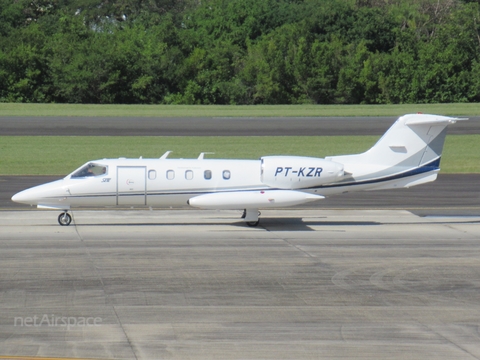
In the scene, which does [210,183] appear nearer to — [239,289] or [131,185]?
[131,185]

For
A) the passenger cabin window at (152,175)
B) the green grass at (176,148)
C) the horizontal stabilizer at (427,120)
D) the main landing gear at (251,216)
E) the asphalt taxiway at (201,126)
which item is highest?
the horizontal stabilizer at (427,120)

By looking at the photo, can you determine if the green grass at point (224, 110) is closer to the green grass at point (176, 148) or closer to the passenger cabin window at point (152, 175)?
the green grass at point (176, 148)

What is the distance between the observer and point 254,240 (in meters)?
20.6

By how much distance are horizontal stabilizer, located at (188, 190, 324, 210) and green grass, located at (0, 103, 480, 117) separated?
40.9 metres

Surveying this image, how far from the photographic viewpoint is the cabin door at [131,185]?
22.5 m

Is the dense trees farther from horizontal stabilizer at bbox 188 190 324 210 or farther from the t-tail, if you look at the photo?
horizontal stabilizer at bbox 188 190 324 210

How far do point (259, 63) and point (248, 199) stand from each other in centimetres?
5899

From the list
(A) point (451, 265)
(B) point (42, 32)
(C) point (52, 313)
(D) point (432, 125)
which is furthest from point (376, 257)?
(B) point (42, 32)

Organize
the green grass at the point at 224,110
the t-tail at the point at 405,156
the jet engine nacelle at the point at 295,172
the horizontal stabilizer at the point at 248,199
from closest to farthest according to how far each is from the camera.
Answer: the horizontal stabilizer at the point at 248,199 < the jet engine nacelle at the point at 295,172 < the t-tail at the point at 405,156 < the green grass at the point at 224,110

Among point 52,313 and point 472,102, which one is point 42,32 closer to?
point 472,102

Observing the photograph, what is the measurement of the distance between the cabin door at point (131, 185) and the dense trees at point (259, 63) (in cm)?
5560

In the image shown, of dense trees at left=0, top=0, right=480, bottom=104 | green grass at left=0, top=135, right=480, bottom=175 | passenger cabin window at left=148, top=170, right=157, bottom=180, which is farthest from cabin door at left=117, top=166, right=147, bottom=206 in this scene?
dense trees at left=0, top=0, right=480, bottom=104

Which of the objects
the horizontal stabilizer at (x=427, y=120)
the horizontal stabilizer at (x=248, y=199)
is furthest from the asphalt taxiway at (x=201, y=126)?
the horizontal stabilizer at (x=248, y=199)

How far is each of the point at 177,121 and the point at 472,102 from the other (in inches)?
1398
